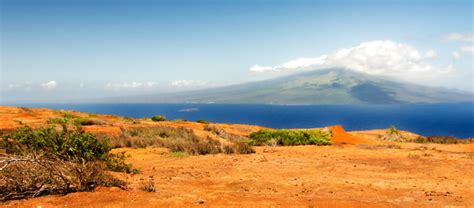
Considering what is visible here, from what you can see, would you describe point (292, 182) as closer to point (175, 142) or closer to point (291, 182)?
point (291, 182)

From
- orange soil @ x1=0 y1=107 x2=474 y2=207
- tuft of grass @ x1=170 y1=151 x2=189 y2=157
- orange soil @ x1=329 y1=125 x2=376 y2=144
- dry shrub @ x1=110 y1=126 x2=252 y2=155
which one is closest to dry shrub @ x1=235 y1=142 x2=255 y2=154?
dry shrub @ x1=110 y1=126 x2=252 y2=155

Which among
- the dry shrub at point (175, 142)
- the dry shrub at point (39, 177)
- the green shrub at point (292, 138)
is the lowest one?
the green shrub at point (292, 138)

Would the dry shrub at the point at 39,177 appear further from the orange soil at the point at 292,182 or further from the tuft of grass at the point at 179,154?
the tuft of grass at the point at 179,154

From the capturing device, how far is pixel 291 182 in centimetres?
1110

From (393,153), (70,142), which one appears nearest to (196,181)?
(70,142)

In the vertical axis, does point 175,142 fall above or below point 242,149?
above

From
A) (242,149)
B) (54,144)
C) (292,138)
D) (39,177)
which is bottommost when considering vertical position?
(292,138)

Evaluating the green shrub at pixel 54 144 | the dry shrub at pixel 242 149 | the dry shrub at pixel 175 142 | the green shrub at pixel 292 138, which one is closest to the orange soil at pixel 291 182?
the green shrub at pixel 54 144

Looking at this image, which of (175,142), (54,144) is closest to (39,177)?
(54,144)

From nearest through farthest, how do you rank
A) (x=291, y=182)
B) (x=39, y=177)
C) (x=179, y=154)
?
1. (x=39, y=177)
2. (x=291, y=182)
3. (x=179, y=154)

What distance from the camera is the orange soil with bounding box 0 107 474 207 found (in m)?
7.90

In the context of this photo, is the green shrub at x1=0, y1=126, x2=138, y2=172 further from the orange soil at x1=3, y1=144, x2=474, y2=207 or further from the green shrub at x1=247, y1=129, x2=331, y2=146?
the green shrub at x1=247, y1=129, x2=331, y2=146

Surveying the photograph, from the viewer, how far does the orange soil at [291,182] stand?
7902 millimetres

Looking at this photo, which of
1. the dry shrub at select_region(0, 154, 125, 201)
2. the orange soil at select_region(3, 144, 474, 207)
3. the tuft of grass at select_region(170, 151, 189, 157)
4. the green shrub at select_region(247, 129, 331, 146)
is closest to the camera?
the dry shrub at select_region(0, 154, 125, 201)
